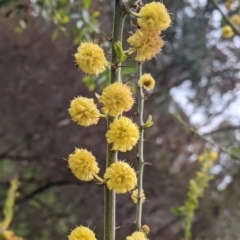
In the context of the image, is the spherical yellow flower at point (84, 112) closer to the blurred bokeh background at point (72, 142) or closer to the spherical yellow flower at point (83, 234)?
the spherical yellow flower at point (83, 234)

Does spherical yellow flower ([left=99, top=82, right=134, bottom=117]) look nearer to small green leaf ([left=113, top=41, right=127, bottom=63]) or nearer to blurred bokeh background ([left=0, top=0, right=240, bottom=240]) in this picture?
small green leaf ([left=113, top=41, right=127, bottom=63])

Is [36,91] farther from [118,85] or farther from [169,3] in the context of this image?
[118,85]

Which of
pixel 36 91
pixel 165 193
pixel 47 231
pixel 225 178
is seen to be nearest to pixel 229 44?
pixel 225 178

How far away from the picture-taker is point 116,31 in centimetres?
47

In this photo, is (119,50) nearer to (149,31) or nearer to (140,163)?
(149,31)

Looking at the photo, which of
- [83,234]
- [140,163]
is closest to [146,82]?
[140,163]

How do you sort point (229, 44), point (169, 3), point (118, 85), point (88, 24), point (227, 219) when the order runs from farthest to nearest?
point (227, 219)
point (229, 44)
point (169, 3)
point (88, 24)
point (118, 85)

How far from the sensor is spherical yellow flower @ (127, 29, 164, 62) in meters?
0.48

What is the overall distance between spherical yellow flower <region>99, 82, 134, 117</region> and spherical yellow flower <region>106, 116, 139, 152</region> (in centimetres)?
1

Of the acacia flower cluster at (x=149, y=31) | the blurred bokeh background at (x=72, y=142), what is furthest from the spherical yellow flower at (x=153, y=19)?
the blurred bokeh background at (x=72, y=142)

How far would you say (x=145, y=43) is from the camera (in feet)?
1.58

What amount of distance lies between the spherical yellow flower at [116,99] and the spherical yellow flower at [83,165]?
0.05 metres

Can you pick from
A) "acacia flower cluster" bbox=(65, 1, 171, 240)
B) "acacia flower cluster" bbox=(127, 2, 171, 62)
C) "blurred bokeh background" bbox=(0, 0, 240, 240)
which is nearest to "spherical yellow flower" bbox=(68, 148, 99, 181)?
"acacia flower cluster" bbox=(65, 1, 171, 240)

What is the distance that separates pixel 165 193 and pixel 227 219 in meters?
0.51
